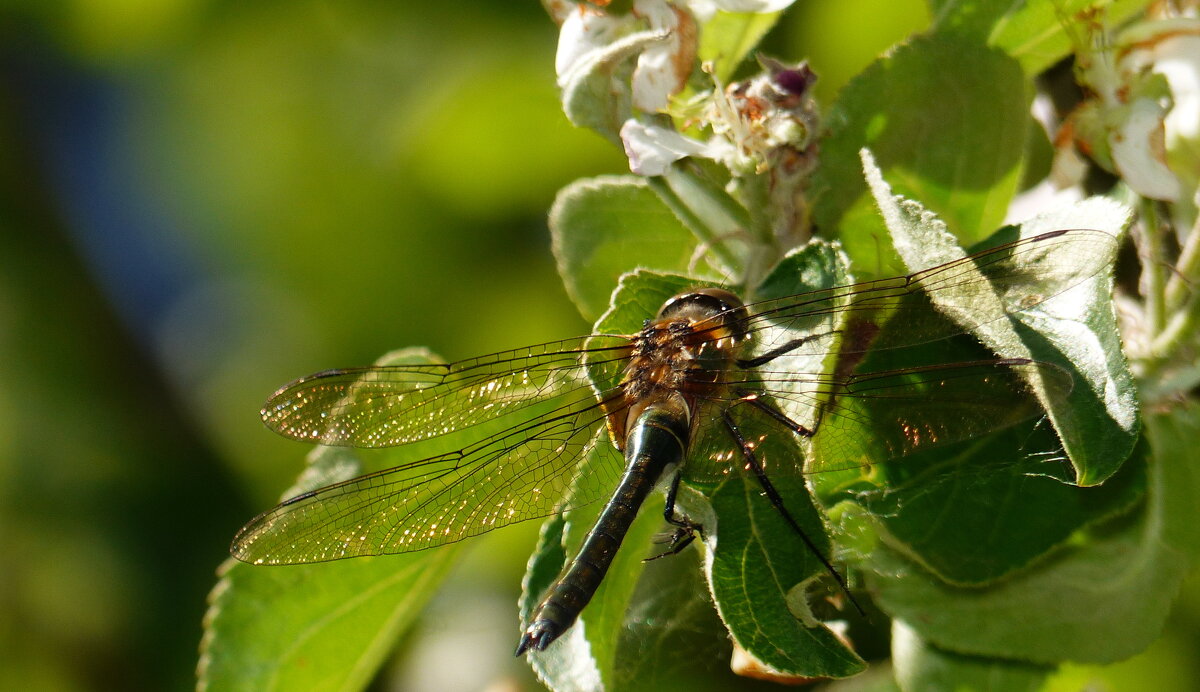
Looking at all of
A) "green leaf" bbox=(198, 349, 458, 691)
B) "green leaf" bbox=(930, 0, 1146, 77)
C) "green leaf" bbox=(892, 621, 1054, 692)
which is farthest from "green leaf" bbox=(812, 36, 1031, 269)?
"green leaf" bbox=(198, 349, 458, 691)

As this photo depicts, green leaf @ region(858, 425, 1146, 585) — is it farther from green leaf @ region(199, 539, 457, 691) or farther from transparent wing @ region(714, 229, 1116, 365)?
green leaf @ region(199, 539, 457, 691)

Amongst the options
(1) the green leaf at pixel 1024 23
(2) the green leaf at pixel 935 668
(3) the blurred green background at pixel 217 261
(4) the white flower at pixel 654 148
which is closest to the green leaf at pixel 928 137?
(1) the green leaf at pixel 1024 23

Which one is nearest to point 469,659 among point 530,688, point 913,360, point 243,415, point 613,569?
point 530,688

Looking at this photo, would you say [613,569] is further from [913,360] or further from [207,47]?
[207,47]

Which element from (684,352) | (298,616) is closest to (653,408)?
(684,352)

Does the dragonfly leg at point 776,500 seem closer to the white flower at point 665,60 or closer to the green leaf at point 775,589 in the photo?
the green leaf at point 775,589
